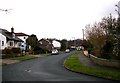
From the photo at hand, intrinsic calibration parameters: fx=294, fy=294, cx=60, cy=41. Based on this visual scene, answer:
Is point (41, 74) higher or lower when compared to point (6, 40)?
lower

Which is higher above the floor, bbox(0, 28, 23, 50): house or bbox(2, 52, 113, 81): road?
bbox(0, 28, 23, 50): house

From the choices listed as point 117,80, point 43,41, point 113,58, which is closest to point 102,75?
point 117,80

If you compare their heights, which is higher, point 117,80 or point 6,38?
point 6,38

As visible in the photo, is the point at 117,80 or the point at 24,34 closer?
the point at 117,80

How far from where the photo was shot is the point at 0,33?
71000 millimetres

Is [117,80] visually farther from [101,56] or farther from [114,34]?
[101,56]

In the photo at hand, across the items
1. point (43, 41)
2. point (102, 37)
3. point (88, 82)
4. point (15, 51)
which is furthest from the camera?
point (43, 41)

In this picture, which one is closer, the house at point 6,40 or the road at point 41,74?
the road at point 41,74

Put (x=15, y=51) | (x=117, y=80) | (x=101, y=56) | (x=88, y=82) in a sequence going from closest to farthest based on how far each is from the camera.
Answer: (x=88, y=82), (x=117, y=80), (x=101, y=56), (x=15, y=51)

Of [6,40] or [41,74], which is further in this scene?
[6,40]

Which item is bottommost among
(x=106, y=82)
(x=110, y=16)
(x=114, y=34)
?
(x=106, y=82)

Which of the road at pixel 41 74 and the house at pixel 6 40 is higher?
the house at pixel 6 40

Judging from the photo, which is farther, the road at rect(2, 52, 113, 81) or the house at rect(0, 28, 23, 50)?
the house at rect(0, 28, 23, 50)

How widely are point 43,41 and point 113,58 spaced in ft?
389
